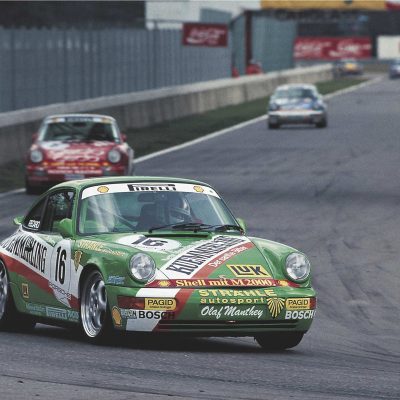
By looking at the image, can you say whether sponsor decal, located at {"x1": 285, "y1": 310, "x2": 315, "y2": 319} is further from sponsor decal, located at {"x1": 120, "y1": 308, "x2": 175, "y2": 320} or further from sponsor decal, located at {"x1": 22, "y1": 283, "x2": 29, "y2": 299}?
sponsor decal, located at {"x1": 22, "y1": 283, "x2": 29, "y2": 299}

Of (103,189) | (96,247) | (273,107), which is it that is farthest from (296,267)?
(273,107)

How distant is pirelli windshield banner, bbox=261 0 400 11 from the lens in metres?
88.3

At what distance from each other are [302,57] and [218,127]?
4248 inches

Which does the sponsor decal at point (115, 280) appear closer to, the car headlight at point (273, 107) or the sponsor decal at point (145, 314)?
the sponsor decal at point (145, 314)

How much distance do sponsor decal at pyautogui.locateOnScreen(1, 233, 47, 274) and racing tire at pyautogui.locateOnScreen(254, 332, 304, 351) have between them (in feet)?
6.08

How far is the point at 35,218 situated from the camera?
12.4 metres

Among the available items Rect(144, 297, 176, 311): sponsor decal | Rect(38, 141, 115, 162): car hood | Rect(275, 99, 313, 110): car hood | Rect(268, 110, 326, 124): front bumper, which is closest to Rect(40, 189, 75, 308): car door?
Rect(144, 297, 176, 311): sponsor decal

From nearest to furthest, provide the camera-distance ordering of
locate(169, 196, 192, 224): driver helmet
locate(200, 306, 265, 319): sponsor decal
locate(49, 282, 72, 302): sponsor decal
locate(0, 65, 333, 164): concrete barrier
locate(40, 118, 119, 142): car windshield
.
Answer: locate(200, 306, 265, 319): sponsor decal < locate(49, 282, 72, 302): sponsor decal < locate(169, 196, 192, 224): driver helmet < locate(40, 118, 119, 142): car windshield < locate(0, 65, 333, 164): concrete barrier

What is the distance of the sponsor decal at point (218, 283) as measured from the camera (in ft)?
34.4

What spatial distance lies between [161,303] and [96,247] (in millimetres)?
824

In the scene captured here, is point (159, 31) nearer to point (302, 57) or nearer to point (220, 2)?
point (220, 2)

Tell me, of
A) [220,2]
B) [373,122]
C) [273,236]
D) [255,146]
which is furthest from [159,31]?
[273,236]

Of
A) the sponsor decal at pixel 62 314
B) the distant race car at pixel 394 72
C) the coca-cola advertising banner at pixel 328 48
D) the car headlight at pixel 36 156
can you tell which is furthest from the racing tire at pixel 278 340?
the coca-cola advertising banner at pixel 328 48

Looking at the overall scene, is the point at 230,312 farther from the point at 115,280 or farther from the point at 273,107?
the point at 273,107
